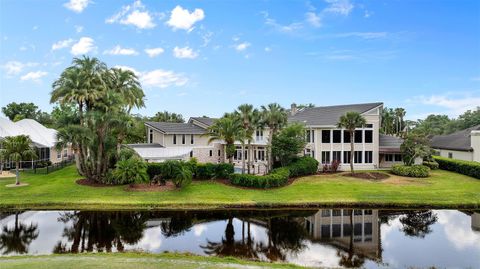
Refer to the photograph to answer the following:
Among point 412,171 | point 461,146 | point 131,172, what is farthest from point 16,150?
point 461,146

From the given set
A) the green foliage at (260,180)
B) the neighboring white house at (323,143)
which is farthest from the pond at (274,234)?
the neighboring white house at (323,143)

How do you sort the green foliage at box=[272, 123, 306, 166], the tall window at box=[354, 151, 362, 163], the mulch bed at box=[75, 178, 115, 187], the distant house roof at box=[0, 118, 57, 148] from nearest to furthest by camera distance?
the mulch bed at box=[75, 178, 115, 187], the green foliage at box=[272, 123, 306, 166], the tall window at box=[354, 151, 362, 163], the distant house roof at box=[0, 118, 57, 148]

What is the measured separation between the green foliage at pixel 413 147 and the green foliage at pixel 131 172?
99.7 feet

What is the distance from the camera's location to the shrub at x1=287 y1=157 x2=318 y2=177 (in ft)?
124

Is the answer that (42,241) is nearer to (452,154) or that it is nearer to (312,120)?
(312,120)

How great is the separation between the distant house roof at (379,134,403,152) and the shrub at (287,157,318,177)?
1061cm

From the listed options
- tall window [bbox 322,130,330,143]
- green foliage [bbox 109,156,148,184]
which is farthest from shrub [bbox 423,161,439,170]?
green foliage [bbox 109,156,148,184]

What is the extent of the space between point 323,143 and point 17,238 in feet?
110

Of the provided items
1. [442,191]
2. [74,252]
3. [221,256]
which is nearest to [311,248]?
[221,256]

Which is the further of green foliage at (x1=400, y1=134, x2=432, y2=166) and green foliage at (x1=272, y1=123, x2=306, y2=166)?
green foliage at (x1=400, y1=134, x2=432, y2=166)

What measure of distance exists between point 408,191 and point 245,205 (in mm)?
15318

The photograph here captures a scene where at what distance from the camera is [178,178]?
31.9 metres

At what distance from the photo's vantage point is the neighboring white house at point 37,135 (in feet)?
147

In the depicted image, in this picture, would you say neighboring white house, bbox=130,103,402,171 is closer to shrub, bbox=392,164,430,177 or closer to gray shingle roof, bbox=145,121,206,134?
gray shingle roof, bbox=145,121,206,134
